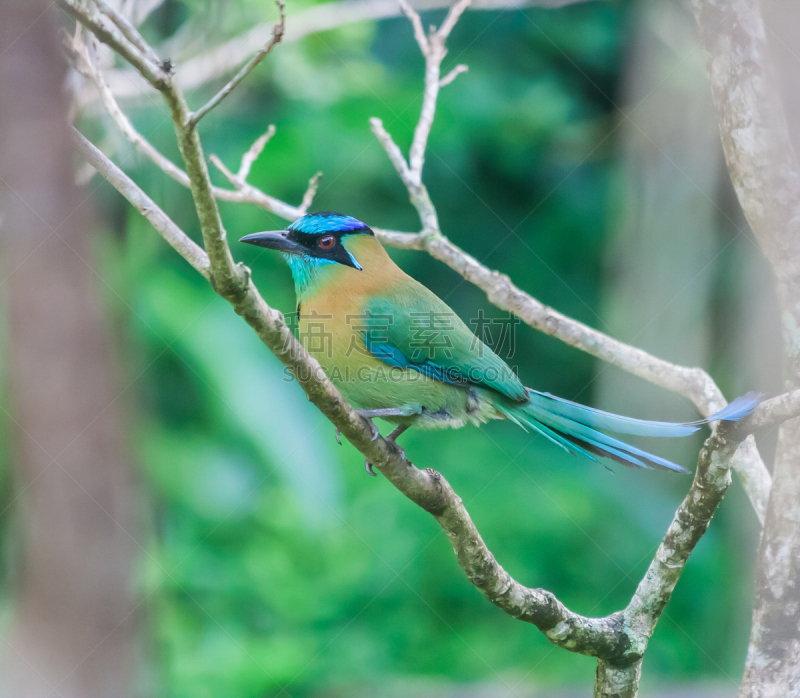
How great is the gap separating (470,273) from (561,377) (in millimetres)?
1983

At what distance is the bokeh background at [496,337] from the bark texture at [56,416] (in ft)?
3.13

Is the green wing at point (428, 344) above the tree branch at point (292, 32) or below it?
below

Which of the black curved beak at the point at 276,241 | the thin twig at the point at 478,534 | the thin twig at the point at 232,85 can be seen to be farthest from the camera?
the black curved beak at the point at 276,241

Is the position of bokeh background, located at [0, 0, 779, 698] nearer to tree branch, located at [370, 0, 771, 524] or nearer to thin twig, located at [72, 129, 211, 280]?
tree branch, located at [370, 0, 771, 524]

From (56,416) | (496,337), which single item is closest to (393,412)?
(56,416)

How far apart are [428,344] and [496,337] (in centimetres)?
204

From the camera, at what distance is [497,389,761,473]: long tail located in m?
2.25

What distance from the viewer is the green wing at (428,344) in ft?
8.20

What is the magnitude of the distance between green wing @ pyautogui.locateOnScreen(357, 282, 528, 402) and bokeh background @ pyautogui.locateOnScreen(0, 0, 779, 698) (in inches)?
62.6

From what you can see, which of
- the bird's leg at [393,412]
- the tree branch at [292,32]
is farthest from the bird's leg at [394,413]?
the tree branch at [292,32]

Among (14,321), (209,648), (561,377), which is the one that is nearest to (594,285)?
(561,377)

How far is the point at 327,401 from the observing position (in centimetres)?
177

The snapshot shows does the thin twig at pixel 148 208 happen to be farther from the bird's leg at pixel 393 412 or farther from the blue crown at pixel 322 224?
the blue crown at pixel 322 224

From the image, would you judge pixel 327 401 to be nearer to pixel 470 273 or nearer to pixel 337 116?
pixel 470 273
